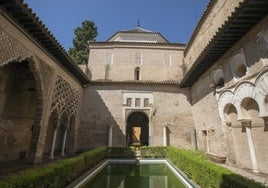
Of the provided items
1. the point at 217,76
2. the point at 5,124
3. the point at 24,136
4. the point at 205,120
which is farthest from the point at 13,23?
the point at 205,120

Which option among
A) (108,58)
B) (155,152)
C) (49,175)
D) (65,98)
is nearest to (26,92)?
(65,98)

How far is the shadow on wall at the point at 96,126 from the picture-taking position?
50.4 ft

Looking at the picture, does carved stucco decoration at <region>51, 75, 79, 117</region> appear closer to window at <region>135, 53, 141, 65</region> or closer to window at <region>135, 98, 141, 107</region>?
window at <region>135, 98, 141, 107</region>

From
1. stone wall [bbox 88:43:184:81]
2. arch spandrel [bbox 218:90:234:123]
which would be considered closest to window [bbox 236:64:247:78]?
arch spandrel [bbox 218:90:234:123]

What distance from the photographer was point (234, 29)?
24.4 ft

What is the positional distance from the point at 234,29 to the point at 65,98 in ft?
33.9

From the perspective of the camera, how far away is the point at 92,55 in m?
18.9

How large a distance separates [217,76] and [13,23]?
10249 mm

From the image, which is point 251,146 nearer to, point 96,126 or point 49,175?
point 49,175

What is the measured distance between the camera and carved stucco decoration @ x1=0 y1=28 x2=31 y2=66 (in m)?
6.11

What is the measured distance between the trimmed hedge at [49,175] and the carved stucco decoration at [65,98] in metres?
4.07

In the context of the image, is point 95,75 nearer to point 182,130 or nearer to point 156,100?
point 156,100

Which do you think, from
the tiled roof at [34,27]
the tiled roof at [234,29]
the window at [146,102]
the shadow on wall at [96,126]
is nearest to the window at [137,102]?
the window at [146,102]

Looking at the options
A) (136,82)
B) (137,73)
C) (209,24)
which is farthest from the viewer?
(137,73)
